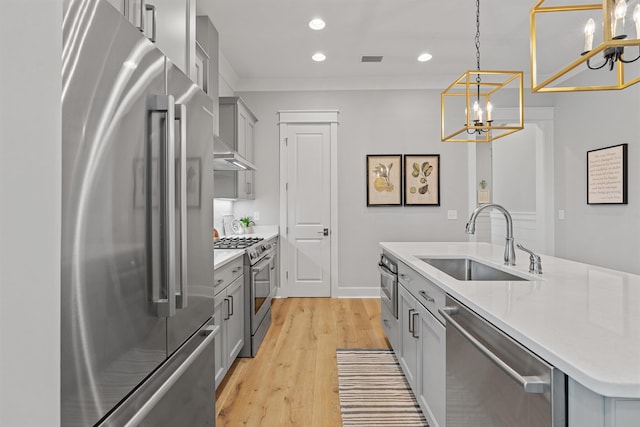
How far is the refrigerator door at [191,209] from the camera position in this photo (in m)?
1.12

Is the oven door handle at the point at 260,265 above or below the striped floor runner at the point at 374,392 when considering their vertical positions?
above

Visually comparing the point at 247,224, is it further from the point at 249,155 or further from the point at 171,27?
the point at 171,27

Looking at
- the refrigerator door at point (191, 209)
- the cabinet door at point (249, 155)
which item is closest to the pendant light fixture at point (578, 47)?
the refrigerator door at point (191, 209)

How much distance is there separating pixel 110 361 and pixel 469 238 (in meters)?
4.87

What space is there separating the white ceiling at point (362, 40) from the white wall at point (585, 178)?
901 millimetres

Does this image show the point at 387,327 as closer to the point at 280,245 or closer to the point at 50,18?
the point at 280,245

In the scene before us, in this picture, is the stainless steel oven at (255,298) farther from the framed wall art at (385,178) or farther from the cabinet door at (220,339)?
the framed wall art at (385,178)

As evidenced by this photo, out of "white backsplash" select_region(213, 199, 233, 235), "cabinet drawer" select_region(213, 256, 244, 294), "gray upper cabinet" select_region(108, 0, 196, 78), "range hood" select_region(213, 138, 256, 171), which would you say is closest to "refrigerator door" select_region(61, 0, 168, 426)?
"gray upper cabinet" select_region(108, 0, 196, 78)

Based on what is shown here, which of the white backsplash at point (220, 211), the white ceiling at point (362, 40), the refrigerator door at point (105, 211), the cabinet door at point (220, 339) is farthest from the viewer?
the white backsplash at point (220, 211)

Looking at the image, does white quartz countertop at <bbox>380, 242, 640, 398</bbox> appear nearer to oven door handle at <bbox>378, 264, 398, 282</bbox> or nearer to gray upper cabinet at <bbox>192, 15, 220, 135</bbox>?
oven door handle at <bbox>378, 264, 398, 282</bbox>

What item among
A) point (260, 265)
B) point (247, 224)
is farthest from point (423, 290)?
point (247, 224)

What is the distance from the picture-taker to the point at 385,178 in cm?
491

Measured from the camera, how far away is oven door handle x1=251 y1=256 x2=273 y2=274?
3.02 m

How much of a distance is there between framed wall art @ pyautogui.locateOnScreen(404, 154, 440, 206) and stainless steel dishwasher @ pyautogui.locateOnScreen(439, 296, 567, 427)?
11.4ft
